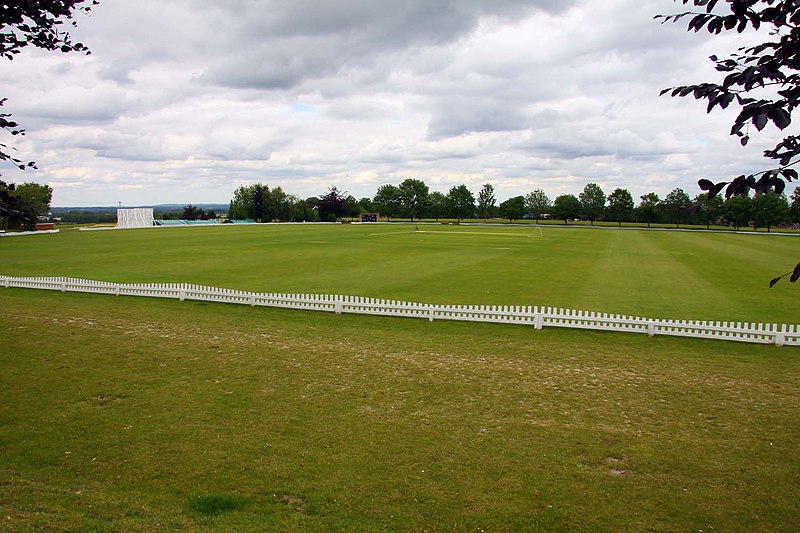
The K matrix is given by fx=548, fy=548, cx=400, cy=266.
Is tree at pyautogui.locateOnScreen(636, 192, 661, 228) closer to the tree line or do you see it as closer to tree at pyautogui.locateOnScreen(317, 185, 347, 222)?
the tree line

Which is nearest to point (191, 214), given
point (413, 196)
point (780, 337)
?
point (413, 196)

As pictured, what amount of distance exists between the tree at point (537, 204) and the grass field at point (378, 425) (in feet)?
550

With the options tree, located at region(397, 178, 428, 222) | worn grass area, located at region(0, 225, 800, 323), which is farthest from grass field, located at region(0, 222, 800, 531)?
tree, located at region(397, 178, 428, 222)

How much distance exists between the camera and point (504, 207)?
174125 millimetres

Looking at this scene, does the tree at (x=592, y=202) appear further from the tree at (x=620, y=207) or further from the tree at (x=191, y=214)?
the tree at (x=191, y=214)

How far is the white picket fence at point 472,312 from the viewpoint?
14.2 meters

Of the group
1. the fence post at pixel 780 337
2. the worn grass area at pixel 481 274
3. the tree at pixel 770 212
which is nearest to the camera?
the fence post at pixel 780 337

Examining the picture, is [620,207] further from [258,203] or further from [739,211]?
[258,203]

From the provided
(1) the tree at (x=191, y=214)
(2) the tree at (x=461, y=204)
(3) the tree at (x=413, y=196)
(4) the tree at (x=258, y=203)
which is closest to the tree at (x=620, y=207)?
(2) the tree at (x=461, y=204)

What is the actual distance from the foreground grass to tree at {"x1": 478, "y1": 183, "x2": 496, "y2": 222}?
7032 inches

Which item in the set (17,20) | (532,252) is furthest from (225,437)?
(532,252)

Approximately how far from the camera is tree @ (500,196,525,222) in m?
166

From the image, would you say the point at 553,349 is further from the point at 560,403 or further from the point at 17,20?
the point at 17,20

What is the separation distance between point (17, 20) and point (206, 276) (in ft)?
68.2
